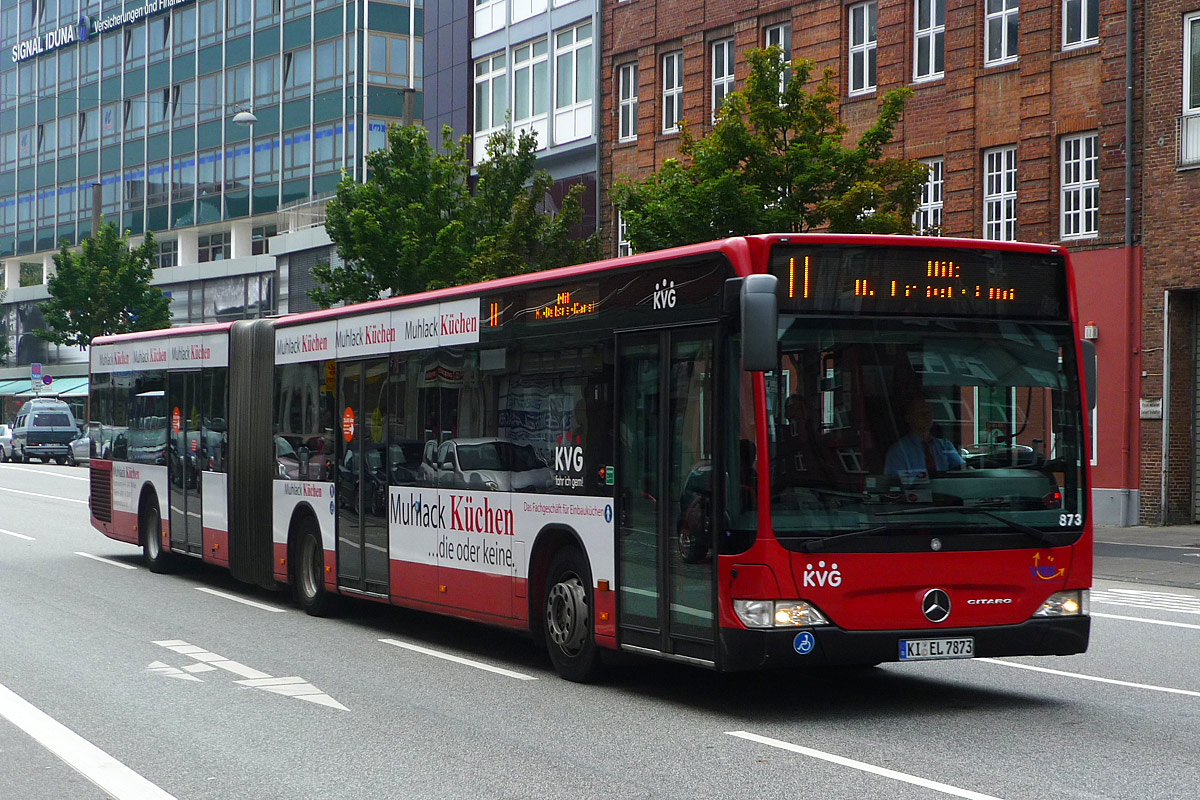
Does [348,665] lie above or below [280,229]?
below

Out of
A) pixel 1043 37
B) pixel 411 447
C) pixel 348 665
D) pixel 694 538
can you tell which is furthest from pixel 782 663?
pixel 1043 37

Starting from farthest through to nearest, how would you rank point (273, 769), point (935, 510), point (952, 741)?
Result: point (935, 510) < point (952, 741) < point (273, 769)

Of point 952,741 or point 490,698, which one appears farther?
point 490,698

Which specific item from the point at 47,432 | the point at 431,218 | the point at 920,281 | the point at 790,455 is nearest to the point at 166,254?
the point at 47,432

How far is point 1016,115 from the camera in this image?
27.9 meters

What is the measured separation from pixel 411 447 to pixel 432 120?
3336 centimetres

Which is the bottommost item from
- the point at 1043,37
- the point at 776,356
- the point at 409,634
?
the point at 409,634

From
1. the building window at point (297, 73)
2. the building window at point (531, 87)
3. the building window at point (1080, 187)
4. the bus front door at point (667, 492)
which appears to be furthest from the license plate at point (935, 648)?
the building window at point (297, 73)

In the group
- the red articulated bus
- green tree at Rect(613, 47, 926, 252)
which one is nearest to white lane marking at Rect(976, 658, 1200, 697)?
the red articulated bus

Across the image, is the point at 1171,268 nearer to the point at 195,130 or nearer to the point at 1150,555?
the point at 1150,555

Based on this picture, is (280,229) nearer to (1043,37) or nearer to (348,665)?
(1043,37)

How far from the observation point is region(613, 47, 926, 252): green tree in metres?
23.3

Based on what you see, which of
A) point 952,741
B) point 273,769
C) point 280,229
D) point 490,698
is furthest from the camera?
point 280,229

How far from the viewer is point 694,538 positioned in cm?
918
